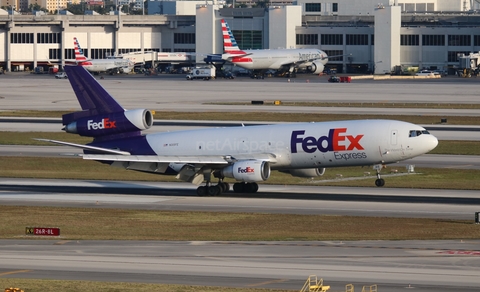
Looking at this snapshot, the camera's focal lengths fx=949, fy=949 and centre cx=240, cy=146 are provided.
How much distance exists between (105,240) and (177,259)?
242 inches

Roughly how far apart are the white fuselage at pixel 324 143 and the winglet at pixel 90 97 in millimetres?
6160

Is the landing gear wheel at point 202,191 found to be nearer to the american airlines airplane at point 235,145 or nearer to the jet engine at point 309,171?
the american airlines airplane at point 235,145

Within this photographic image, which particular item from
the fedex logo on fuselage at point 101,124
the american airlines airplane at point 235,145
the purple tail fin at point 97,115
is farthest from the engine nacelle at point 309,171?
the fedex logo on fuselage at point 101,124

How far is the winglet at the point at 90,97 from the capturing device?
200ft

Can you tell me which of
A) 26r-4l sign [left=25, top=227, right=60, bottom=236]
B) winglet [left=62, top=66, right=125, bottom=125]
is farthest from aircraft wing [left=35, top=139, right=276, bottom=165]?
26r-4l sign [left=25, top=227, right=60, bottom=236]

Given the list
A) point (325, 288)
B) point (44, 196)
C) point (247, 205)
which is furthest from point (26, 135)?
point (325, 288)

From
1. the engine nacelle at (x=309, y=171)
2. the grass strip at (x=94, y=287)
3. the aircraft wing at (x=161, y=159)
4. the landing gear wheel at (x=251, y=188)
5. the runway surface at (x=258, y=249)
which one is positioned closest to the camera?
the grass strip at (x=94, y=287)

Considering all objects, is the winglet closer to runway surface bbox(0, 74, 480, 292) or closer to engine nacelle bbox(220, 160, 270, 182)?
runway surface bbox(0, 74, 480, 292)

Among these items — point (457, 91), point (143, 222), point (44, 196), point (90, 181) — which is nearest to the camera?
point (143, 222)

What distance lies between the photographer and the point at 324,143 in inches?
2285

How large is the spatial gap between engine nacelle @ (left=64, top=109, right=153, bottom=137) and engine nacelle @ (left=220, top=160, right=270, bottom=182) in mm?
7375

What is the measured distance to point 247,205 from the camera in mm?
55500

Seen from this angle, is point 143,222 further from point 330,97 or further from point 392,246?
point 330,97

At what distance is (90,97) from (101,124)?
188cm
